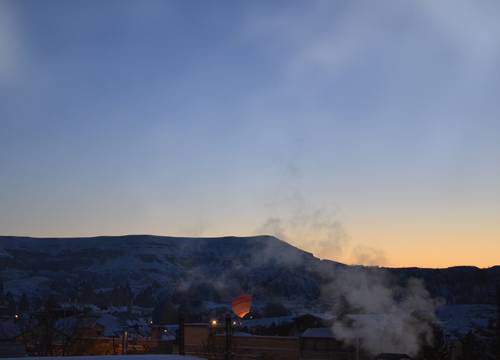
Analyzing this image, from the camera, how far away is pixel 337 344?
53188mm

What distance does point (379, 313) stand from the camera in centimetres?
5131

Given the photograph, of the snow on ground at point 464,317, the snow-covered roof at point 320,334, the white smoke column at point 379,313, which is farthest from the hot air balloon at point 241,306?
the snow on ground at point 464,317

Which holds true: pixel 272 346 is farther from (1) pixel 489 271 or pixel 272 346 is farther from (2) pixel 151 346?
(1) pixel 489 271

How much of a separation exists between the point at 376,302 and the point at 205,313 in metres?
101

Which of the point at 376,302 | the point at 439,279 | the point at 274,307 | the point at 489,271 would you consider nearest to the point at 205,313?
the point at 274,307

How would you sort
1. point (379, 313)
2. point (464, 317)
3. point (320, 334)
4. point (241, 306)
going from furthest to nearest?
point (464, 317) → point (241, 306) → point (320, 334) → point (379, 313)

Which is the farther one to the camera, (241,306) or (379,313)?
(241,306)

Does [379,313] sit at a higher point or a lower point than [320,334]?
higher

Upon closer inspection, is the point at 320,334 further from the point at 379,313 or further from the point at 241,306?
the point at 241,306

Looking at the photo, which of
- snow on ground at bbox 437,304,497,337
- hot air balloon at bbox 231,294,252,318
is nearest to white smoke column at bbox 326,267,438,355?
hot air balloon at bbox 231,294,252,318

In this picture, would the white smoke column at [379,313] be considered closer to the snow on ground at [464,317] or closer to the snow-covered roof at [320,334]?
the snow-covered roof at [320,334]

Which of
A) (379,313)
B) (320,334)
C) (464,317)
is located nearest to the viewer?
(379,313)

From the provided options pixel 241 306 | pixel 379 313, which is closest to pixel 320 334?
pixel 379 313

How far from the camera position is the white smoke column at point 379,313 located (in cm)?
4438
